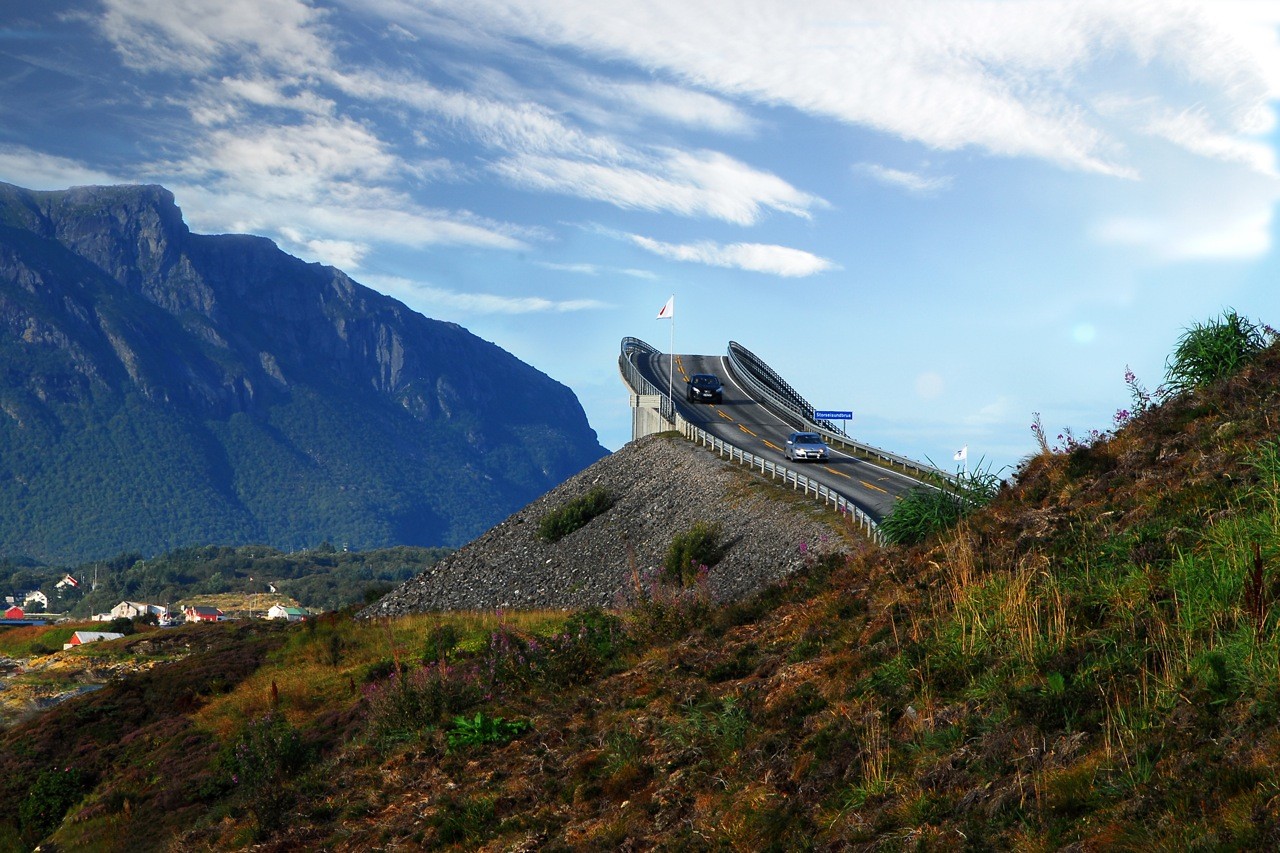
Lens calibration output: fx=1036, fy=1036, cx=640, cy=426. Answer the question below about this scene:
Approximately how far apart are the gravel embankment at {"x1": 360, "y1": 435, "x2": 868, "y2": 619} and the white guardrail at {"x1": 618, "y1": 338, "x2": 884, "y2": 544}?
0.63 m

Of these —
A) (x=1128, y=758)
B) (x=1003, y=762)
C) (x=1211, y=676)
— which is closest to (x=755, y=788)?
(x=1003, y=762)

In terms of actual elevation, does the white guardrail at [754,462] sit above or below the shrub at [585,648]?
above

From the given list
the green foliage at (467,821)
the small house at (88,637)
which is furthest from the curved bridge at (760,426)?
the small house at (88,637)

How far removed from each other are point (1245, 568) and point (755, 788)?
4.45 metres

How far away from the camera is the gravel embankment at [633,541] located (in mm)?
35406

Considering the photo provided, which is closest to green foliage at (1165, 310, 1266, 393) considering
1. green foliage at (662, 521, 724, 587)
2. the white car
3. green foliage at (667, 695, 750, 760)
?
green foliage at (667, 695, 750, 760)

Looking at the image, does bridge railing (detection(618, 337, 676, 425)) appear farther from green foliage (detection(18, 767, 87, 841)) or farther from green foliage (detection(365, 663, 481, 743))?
green foliage (detection(365, 663, 481, 743))

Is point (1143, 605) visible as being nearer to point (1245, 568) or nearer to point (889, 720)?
point (1245, 568)

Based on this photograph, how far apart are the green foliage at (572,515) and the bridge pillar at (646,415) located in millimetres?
12163

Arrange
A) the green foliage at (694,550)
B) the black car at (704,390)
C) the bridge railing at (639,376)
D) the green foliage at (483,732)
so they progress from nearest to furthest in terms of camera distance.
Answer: the green foliage at (483,732), the green foliage at (694,550), the bridge railing at (639,376), the black car at (704,390)

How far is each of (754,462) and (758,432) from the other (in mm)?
13233

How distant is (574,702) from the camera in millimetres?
13359

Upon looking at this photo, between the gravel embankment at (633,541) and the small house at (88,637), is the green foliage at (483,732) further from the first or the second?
the small house at (88,637)

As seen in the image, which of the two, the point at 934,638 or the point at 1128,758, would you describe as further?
the point at 934,638
